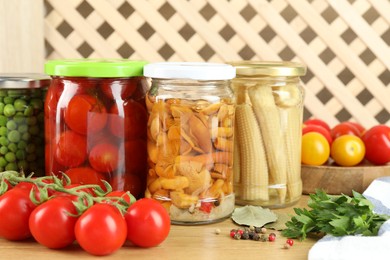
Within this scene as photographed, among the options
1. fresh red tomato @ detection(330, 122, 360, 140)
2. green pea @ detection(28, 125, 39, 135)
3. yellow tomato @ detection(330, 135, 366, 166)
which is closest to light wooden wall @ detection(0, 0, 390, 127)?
fresh red tomato @ detection(330, 122, 360, 140)

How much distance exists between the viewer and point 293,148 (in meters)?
1.12

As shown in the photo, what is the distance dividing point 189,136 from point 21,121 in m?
0.29

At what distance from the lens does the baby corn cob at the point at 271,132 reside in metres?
1.08

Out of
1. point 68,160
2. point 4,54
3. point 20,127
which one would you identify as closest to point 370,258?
point 68,160

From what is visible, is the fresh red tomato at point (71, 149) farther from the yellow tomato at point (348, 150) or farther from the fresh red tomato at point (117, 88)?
the yellow tomato at point (348, 150)

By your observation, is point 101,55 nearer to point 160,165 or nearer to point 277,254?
point 160,165

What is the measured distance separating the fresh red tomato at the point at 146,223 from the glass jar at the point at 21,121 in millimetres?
270

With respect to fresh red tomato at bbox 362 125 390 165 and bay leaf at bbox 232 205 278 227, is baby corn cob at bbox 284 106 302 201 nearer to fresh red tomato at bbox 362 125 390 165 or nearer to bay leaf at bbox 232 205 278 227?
bay leaf at bbox 232 205 278 227

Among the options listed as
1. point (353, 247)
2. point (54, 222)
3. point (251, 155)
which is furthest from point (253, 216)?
point (54, 222)

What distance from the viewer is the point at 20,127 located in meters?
1.10

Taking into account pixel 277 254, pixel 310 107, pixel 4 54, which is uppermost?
pixel 4 54

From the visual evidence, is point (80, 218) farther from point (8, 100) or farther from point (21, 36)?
point (21, 36)

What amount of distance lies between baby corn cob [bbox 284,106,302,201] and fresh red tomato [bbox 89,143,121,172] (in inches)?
10.8

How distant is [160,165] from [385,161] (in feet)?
1.54
